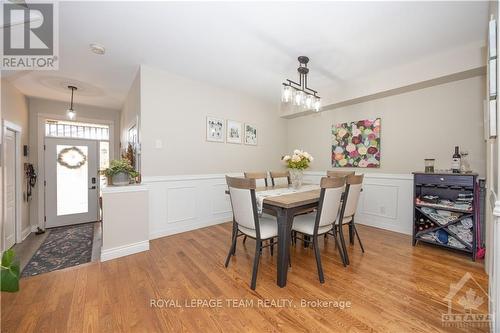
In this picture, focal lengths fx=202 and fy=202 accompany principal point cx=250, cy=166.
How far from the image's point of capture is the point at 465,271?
2.04 m

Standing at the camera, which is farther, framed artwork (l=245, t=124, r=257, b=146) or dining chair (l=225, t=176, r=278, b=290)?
framed artwork (l=245, t=124, r=257, b=146)

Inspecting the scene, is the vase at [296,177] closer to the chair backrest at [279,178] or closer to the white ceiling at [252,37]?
the chair backrest at [279,178]

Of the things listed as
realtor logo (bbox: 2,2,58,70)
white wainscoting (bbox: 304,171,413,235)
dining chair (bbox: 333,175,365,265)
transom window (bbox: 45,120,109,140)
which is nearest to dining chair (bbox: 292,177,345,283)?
dining chair (bbox: 333,175,365,265)

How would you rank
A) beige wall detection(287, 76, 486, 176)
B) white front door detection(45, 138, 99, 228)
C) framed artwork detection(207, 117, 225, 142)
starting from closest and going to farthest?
beige wall detection(287, 76, 486, 176)
framed artwork detection(207, 117, 225, 142)
white front door detection(45, 138, 99, 228)

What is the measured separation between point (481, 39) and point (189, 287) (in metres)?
4.05

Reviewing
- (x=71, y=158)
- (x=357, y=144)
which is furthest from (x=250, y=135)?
(x=71, y=158)

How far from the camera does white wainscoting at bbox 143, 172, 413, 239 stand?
120 inches

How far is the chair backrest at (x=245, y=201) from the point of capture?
180 cm

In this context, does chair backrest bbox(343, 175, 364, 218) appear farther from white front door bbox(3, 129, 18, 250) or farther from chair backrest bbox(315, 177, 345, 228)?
white front door bbox(3, 129, 18, 250)

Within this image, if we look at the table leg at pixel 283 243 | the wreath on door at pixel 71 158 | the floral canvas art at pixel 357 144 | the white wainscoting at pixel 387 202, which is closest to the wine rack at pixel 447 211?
the white wainscoting at pixel 387 202

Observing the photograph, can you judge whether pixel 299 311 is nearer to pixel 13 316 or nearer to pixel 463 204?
pixel 13 316

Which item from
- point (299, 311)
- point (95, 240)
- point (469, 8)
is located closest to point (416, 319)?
point (299, 311)

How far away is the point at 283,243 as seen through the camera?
183 centimetres

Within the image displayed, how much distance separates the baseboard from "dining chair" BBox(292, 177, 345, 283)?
6.35 ft
